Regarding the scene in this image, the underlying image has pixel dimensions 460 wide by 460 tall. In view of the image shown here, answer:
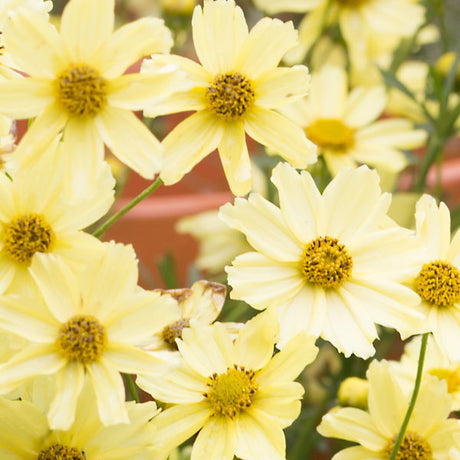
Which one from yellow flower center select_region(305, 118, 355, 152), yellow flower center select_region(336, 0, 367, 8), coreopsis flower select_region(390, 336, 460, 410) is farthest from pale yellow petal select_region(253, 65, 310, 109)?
yellow flower center select_region(336, 0, 367, 8)

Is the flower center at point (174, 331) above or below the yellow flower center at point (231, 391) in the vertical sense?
above

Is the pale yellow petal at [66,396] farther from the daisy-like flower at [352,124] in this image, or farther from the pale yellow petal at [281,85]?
the daisy-like flower at [352,124]

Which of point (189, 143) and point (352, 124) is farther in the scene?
point (352, 124)

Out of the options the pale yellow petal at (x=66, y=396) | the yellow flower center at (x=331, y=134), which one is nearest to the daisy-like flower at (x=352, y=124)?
the yellow flower center at (x=331, y=134)

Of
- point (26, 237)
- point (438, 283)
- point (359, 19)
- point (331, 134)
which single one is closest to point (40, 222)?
point (26, 237)

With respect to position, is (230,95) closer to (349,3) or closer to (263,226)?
(263,226)

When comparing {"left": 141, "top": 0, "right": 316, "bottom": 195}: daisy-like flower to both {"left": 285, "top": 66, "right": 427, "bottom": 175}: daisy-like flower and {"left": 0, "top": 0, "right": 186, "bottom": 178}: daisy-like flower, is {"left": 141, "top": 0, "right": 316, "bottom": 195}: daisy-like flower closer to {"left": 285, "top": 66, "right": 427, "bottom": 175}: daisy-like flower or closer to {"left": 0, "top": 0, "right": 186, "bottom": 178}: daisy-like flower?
{"left": 0, "top": 0, "right": 186, "bottom": 178}: daisy-like flower

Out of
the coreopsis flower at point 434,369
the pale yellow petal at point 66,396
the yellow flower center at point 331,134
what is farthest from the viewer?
the yellow flower center at point 331,134
